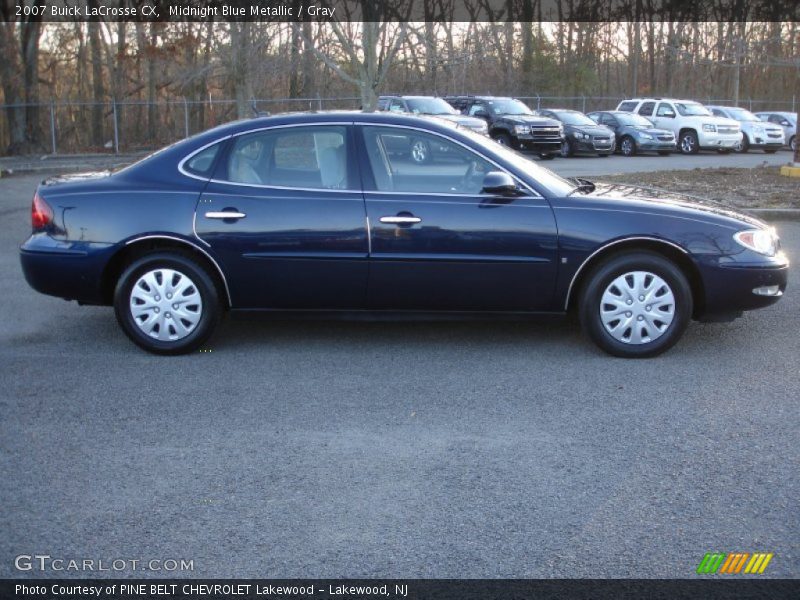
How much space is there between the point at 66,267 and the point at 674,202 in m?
4.32

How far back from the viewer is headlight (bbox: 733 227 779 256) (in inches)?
250

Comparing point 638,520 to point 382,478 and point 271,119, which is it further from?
point 271,119

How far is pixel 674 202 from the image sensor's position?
6.67m

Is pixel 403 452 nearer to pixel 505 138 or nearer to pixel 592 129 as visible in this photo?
pixel 505 138

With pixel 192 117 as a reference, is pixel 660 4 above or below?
above

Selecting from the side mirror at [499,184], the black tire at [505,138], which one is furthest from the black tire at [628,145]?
the side mirror at [499,184]

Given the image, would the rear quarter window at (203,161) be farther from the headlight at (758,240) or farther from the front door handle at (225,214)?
the headlight at (758,240)

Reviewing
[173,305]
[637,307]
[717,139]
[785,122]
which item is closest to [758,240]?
[637,307]

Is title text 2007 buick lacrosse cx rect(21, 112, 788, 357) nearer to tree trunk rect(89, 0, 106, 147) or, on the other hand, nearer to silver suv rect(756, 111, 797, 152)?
tree trunk rect(89, 0, 106, 147)

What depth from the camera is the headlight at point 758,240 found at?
6.35 meters

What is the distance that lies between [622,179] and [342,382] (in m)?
13.1

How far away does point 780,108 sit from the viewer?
48.4 m

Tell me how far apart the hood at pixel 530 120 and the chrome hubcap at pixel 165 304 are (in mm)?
21147

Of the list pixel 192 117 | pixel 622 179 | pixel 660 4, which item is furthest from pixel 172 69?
pixel 622 179
